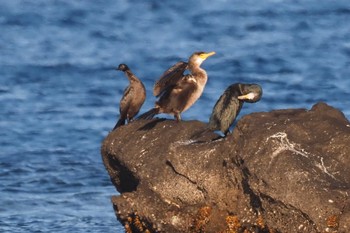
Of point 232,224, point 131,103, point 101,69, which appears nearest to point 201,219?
point 232,224

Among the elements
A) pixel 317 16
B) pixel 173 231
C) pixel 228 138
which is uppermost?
pixel 228 138

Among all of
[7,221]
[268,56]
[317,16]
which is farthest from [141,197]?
[317,16]

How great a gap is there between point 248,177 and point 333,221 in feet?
3.32

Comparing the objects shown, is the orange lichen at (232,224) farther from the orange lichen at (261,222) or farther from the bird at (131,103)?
the bird at (131,103)

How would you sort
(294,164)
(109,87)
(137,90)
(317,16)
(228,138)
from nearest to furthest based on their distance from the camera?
(294,164)
(228,138)
(137,90)
(109,87)
(317,16)

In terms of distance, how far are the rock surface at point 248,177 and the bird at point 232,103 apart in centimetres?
13

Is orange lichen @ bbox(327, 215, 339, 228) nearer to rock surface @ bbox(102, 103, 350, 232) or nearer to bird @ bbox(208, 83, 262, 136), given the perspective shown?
rock surface @ bbox(102, 103, 350, 232)

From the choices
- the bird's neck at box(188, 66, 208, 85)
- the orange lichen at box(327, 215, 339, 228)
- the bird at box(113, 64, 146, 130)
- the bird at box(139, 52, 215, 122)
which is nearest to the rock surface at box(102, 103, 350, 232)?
the orange lichen at box(327, 215, 339, 228)

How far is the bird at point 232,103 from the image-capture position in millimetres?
12664

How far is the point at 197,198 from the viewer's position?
39.1 feet

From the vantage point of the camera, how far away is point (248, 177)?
11.4 metres

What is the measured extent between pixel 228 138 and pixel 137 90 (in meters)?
2.99

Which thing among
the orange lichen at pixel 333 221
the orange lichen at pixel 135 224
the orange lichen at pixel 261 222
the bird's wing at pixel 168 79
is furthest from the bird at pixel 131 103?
the orange lichen at pixel 333 221

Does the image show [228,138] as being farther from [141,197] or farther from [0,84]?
[0,84]
